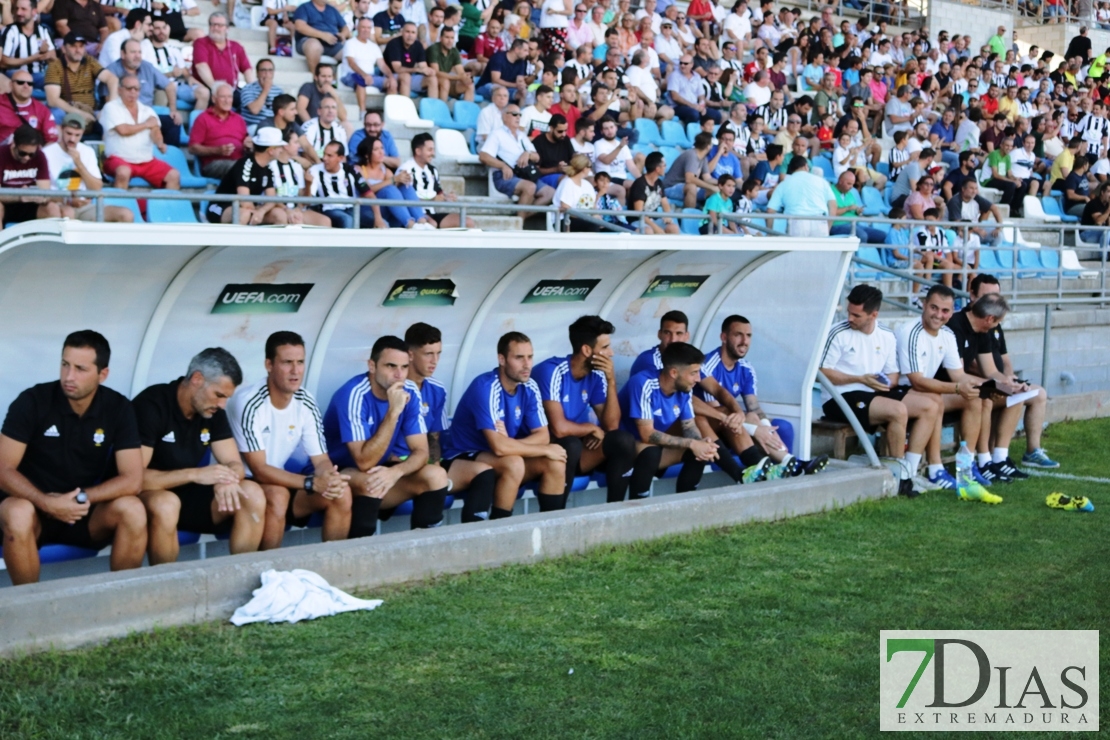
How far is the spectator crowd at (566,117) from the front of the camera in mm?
9664

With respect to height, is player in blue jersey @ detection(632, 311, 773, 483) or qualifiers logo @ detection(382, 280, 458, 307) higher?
qualifiers logo @ detection(382, 280, 458, 307)

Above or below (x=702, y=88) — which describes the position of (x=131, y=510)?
below

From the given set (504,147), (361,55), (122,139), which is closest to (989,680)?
(122,139)

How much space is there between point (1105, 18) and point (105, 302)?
28377 millimetres

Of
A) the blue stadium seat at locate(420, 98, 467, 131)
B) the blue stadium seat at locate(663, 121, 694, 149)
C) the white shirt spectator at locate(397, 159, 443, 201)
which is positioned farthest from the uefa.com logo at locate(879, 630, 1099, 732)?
the blue stadium seat at locate(663, 121, 694, 149)

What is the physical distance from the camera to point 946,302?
9.19 m

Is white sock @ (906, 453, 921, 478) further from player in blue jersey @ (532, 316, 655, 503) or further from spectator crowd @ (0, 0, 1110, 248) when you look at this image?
spectator crowd @ (0, 0, 1110, 248)

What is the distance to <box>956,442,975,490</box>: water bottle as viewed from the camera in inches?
328

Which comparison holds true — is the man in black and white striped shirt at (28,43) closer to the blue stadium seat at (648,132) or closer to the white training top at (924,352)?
the blue stadium seat at (648,132)

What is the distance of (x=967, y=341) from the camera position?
31.9 feet

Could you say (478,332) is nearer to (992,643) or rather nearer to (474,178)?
(992,643)

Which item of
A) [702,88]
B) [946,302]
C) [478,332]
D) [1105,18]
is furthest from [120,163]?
[1105,18]

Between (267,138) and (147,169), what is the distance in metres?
1.05

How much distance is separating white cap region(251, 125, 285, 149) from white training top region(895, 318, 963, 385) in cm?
490
